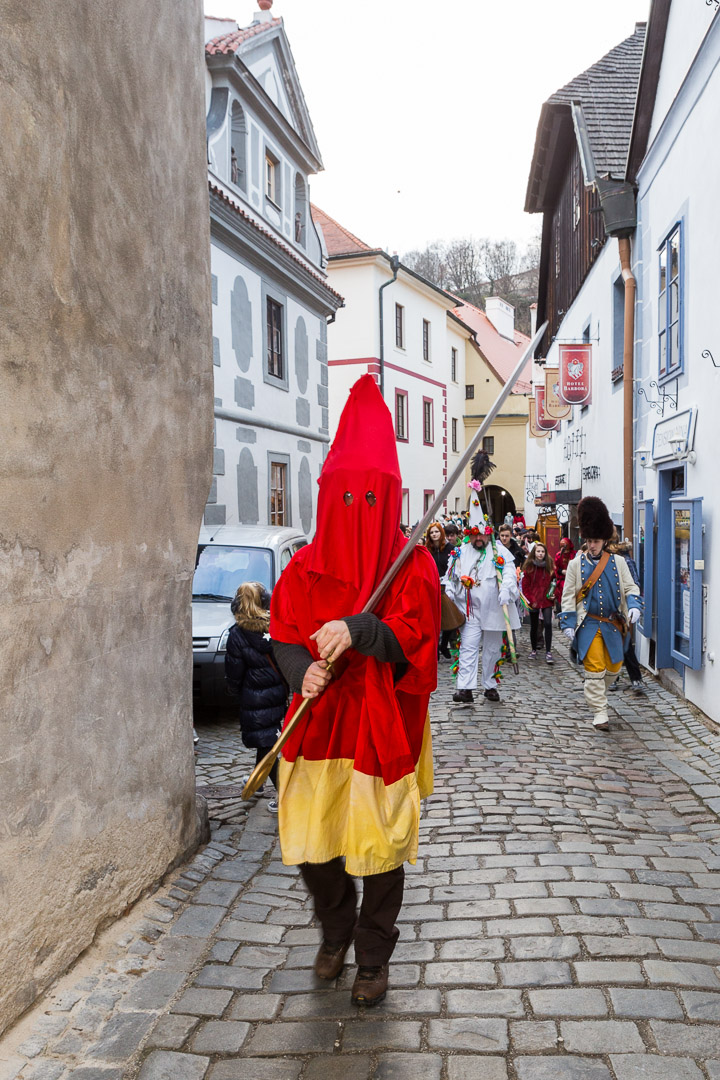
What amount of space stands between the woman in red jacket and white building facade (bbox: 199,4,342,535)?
4.87 metres

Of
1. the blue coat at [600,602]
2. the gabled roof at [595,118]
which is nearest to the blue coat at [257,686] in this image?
the blue coat at [600,602]

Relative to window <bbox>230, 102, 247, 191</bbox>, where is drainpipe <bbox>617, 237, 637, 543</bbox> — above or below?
below

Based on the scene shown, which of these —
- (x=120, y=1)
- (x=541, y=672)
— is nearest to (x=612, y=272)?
(x=541, y=672)

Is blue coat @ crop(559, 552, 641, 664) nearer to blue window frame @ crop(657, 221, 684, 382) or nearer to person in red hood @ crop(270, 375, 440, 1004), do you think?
blue window frame @ crop(657, 221, 684, 382)

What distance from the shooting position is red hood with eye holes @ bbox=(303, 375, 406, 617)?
342 centimetres

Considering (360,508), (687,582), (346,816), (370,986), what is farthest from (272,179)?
(370,986)

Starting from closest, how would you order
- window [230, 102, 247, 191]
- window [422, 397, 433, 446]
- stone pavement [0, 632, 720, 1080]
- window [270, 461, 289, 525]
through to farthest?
stone pavement [0, 632, 720, 1080]
window [230, 102, 247, 191]
window [270, 461, 289, 525]
window [422, 397, 433, 446]

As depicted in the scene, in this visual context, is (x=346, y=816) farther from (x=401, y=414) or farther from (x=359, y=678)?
(x=401, y=414)

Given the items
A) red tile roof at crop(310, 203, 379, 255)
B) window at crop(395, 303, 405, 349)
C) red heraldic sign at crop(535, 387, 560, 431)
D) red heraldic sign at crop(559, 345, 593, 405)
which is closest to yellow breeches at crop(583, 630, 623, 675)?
red heraldic sign at crop(559, 345, 593, 405)

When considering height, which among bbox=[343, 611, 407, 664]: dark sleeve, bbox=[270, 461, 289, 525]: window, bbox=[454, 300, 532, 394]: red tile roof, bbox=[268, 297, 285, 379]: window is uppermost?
bbox=[454, 300, 532, 394]: red tile roof

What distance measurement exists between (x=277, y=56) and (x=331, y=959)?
19635 millimetres

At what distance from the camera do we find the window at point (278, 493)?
19312 mm

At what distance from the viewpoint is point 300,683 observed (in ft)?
11.1

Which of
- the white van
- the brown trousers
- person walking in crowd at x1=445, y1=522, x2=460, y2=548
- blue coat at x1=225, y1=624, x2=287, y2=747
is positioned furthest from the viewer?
person walking in crowd at x1=445, y1=522, x2=460, y2=548
